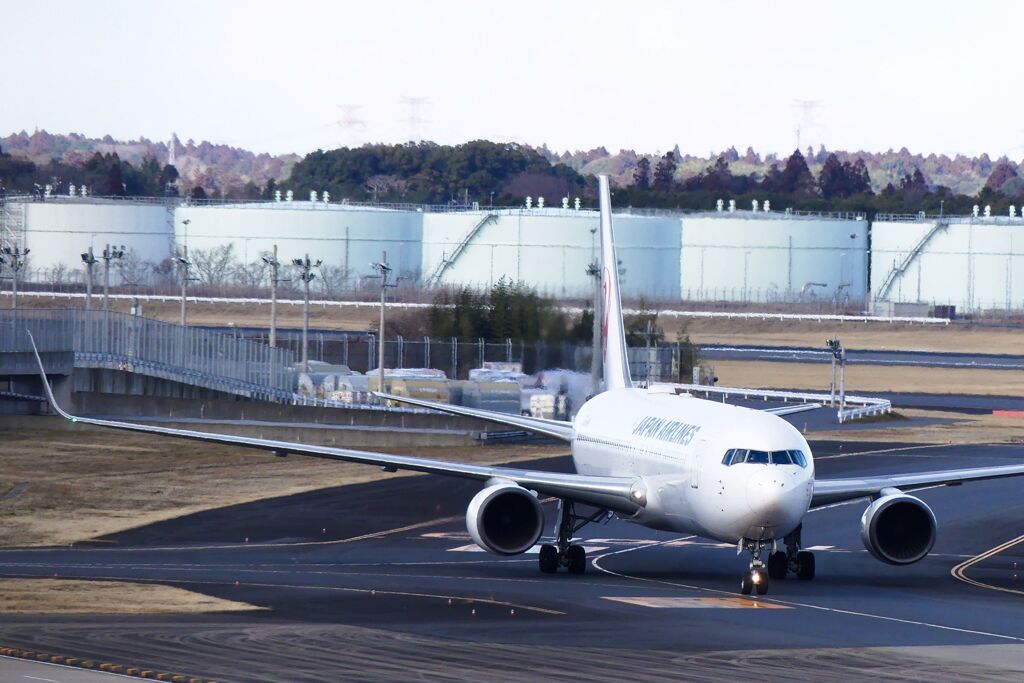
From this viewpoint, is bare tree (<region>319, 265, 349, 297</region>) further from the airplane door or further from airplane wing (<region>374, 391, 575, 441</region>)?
the airplane door

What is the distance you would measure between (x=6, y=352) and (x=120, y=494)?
1926 cm

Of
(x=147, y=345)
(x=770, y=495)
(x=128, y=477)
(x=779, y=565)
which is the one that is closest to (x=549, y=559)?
(x=779, y=565)

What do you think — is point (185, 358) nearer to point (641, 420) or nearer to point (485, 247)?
point (641, 420)

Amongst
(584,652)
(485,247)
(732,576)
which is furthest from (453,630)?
(485,247)

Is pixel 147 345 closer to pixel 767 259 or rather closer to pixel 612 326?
pixel 612 326

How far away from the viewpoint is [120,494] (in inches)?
2036

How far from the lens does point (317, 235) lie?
6914 inches

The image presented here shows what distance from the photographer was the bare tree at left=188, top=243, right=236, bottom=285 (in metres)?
175

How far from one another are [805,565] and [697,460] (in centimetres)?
424

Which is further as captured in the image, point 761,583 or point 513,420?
point 513,420

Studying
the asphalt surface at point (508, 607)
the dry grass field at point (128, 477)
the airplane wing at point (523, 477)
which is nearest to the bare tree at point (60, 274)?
the dry grass field at point (128, 477)

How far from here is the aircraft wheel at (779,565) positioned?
35.1m

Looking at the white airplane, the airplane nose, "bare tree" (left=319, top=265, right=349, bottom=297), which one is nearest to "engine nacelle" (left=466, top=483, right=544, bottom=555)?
the white airplane

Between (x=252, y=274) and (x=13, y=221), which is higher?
(x=13, y=221)
